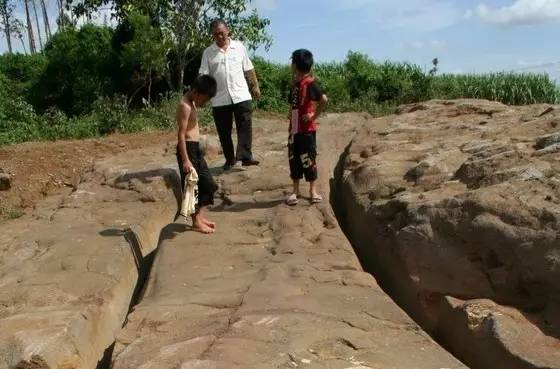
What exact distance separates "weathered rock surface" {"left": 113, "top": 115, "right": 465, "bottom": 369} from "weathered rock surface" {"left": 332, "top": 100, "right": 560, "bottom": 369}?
0.35 m

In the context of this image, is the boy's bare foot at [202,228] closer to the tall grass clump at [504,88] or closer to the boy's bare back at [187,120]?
the boy's bare back at [187,120]

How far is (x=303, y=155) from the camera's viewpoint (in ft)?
17.4

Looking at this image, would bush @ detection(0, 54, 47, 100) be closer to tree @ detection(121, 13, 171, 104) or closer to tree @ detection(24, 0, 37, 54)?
tree @ detection(121, 13, 171, 104)

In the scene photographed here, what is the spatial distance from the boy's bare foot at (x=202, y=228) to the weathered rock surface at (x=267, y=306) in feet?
0.22

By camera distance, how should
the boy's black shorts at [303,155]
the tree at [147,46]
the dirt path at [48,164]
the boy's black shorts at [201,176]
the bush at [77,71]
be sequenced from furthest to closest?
the bush at [77,71], the tree at [147,46], the dirt path at [48,164], the boy's black shorts at [303,155], the boy's black shorts at [201,176]

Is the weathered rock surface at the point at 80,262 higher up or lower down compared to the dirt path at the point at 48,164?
lower down

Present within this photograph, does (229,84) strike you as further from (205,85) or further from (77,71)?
(77,71)

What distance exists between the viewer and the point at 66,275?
14.4 ft

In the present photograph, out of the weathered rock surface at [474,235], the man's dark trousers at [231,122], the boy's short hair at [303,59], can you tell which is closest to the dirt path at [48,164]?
the man's dark trousers at [231,122]

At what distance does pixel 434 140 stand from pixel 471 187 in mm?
1701

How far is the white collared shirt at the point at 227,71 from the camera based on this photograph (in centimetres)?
599

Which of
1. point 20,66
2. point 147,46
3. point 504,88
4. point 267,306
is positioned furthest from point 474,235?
point 20,66

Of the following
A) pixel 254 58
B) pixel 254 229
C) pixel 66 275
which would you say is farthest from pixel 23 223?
pixel 254 58

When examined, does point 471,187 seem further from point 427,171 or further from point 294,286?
point 294,286
